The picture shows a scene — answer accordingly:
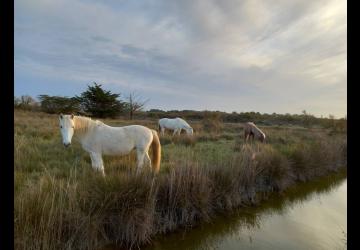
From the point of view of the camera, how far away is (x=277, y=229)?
464 centimetres

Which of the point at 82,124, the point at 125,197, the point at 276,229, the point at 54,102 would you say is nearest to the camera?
the point at 125,197

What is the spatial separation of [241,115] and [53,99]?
83.1 feet

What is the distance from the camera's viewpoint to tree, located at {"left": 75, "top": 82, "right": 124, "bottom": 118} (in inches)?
1249

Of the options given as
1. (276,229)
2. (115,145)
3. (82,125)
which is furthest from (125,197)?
(276,229)

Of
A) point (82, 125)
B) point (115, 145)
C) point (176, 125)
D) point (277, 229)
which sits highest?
point (82, 125)

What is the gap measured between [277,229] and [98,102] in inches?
1192

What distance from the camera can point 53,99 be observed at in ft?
102

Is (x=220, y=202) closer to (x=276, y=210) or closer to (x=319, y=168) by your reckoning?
(x=276, y=210)

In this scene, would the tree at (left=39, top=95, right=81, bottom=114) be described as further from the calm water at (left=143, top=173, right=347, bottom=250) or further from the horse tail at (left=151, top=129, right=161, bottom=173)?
the calm water at (left=143, top=173, right=347, bottom=250)

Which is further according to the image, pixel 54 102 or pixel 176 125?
pixel 54 102

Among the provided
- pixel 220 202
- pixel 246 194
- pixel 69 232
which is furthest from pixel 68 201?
pixel 246 194

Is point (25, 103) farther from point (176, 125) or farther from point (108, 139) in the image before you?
point (108, 139)

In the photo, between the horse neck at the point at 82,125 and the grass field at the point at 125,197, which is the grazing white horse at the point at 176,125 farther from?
the horse neck at the point at 82,125

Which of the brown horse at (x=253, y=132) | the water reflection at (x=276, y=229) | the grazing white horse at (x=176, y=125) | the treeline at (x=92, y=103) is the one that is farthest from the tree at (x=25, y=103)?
the water reflection at (x=276, y=229)
